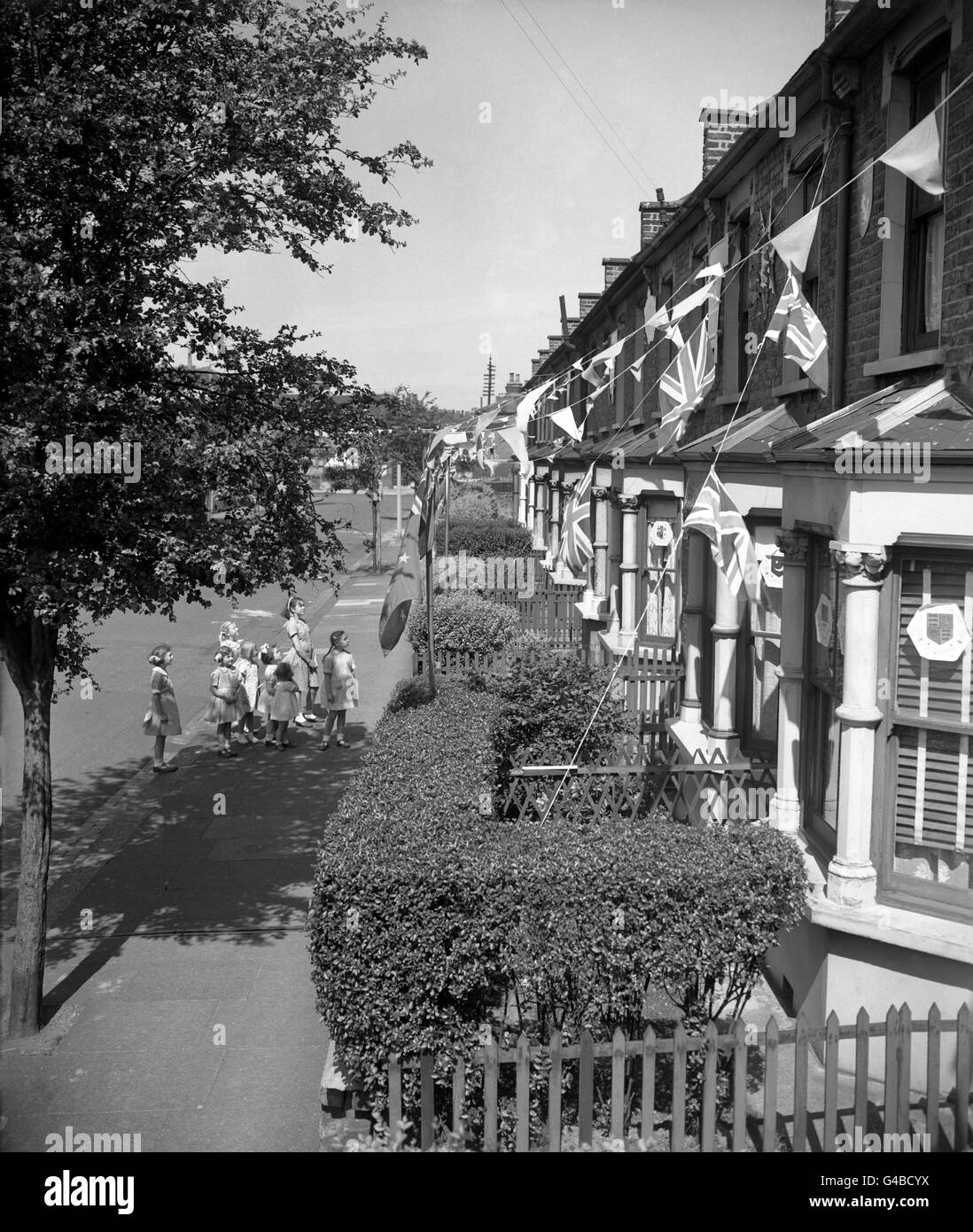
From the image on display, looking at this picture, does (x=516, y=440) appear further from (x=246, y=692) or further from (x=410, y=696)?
(x=246, y=692)

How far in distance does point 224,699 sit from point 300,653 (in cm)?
147

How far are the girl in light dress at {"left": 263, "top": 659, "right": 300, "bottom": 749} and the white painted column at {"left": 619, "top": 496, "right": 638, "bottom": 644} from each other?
180 inches

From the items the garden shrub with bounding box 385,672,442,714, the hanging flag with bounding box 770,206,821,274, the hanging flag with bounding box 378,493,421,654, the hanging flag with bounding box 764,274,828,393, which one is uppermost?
the hanging flag with bounding box 770,206,821,274

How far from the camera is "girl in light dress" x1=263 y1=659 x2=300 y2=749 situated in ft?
48.1

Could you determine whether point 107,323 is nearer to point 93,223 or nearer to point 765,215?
point 93,223

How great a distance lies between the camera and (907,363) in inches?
278

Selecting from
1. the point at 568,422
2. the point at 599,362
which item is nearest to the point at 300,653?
the point at 599,362

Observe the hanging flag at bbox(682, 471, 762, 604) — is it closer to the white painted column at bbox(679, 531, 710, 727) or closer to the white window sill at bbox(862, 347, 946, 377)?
the white window sill at bbox(862, 347, 946, 377)

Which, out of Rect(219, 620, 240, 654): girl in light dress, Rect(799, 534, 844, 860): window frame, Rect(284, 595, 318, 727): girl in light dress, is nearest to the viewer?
Rect(799, 534, 844, 860): window frame

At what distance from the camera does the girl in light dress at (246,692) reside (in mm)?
14664

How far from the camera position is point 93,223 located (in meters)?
7.23

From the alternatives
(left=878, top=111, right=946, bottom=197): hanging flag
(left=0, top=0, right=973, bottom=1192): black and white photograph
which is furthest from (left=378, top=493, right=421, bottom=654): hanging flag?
(left=878, top=111, right=946, bottom=197): hanging flag

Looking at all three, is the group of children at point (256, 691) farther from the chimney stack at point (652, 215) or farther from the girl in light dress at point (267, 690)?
the chimney stack at point (652, 215)

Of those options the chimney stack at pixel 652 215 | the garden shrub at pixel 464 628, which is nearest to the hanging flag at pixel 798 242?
the garden shrub at pixel 464 628
